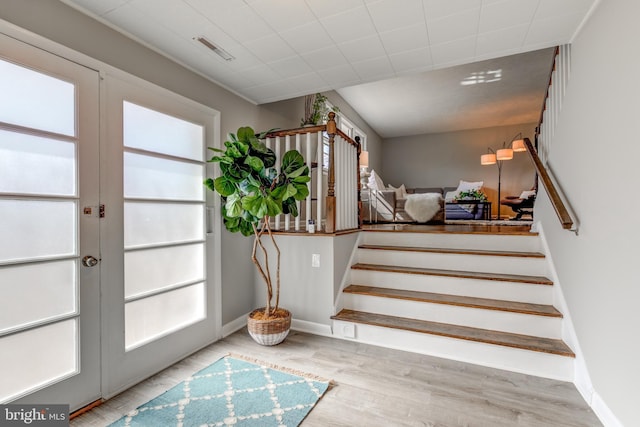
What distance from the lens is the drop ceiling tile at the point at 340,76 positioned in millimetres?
2636

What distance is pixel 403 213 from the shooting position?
5.80 meters

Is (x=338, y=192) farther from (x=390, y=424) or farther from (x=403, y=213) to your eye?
(x=403, y=213)

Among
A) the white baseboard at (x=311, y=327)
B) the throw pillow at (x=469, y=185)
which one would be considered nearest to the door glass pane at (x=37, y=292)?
the white baseboard at (x=311, y=327)

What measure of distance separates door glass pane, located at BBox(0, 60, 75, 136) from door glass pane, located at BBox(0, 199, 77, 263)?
16.7 inches

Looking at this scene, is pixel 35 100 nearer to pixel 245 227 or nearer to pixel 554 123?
pixel 245 227

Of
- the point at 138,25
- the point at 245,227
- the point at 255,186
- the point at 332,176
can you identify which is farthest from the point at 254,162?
the point at 138,25

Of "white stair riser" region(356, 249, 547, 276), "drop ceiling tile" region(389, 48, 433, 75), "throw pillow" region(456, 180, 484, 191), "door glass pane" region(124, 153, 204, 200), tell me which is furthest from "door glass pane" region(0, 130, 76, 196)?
"throw pillow" region(456, 180, 484, 191)

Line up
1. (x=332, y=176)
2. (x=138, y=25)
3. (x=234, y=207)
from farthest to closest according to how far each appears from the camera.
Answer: (x=332, y=176)
(x=234, y=207)
(x=138, y=25)

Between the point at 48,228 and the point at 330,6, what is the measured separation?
6.88ft

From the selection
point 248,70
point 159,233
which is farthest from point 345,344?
point 248,70

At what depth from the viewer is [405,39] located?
86.0 inches

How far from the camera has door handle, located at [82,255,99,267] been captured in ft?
5.93

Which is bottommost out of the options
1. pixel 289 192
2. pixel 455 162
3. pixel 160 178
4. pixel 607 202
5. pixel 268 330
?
pixel 268 330

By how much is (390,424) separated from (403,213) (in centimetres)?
447
